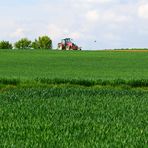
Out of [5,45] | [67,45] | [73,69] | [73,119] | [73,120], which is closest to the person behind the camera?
[73,120]

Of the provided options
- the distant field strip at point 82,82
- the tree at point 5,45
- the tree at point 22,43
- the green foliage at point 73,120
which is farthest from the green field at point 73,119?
the tree at point 22,43

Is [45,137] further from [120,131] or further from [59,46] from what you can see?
[59,46]

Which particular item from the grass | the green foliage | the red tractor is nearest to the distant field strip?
the grass

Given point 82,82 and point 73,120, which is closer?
point 73,120

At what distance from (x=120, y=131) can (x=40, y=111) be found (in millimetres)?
3190

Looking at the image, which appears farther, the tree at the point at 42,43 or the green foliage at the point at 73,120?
the tree at the point at 42,43

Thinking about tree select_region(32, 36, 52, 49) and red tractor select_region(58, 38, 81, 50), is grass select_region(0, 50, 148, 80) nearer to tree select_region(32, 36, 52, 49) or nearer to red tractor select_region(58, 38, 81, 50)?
red tractor select_region(58, 38, 81, 50)

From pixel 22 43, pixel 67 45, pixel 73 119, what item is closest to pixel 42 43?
pixel 22 43

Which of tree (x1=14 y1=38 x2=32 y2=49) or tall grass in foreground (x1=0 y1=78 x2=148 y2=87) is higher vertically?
tall grass in foreground (x1=0 y1=78 x2=148 y2=87)

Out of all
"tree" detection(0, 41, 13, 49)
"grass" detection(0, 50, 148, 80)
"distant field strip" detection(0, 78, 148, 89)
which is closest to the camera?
"distant field strip" detection(0, 78, 148, 89)

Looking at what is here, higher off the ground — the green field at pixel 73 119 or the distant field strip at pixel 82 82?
the green field at pixel 73 119

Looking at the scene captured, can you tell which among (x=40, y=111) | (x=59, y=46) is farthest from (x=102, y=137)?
(x=59, y=46)

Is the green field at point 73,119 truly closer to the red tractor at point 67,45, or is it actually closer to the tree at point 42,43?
the red tractor at point 67,45

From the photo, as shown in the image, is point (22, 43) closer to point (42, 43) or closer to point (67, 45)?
point (42, 43)
